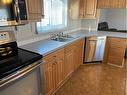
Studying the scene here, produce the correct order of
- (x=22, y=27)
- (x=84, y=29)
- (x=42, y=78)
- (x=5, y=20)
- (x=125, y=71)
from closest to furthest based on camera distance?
(x=5, y=20)
(x=42, y=78)
(x=22, y=27)
(x=125, y=71)
(x=84, y=29)

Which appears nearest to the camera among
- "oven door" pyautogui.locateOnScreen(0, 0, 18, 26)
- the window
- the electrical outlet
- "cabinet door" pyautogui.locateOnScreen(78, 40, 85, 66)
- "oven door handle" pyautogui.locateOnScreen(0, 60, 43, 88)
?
"oven door handle" pyautogui.locateOnScreen(0, 60, 43, 88)

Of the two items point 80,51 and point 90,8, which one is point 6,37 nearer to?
point 80,51

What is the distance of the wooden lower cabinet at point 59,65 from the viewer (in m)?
1.98

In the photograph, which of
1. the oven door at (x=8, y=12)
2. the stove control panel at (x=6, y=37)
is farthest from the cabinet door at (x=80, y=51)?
the oven door at (x=8, y=12)

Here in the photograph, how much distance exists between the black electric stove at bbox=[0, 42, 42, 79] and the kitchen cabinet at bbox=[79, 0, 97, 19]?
2363 mm

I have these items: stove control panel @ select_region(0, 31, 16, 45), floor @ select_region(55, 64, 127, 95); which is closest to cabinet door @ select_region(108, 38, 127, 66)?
floor @ select_region(55, 64, 127, 95)

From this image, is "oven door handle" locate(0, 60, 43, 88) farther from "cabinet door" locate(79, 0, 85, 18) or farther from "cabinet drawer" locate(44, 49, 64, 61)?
"cabinet door" locate(79, 0, 85, 18)

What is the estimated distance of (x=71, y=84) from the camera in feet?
8.56

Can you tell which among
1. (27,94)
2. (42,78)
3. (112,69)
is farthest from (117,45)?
(27,94)

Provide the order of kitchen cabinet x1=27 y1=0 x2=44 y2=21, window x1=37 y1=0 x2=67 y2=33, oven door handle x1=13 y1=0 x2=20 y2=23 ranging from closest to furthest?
oven door handle x1=13 y1=0 x2=20 y2=23 < kitchen cabinet x1=27 y1=0 x2=44 y2=21 < window x1=37 y1=0 x2=67 y2=33

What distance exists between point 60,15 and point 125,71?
2164 mm

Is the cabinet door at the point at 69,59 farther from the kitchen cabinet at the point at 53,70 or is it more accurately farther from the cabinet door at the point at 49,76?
the cabinet door at the point at 49,76

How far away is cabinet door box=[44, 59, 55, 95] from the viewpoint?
1.93m

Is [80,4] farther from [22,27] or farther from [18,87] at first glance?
[18,87]
